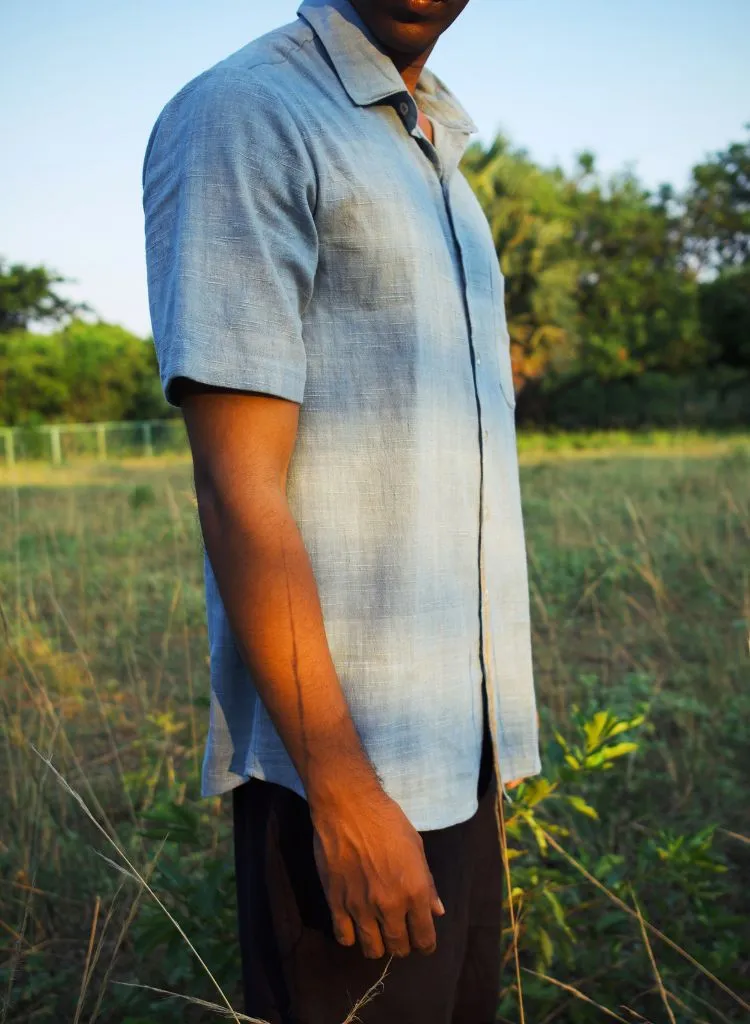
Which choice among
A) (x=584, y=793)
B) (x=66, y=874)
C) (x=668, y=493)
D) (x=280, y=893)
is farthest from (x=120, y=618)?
(x=668, y=493)

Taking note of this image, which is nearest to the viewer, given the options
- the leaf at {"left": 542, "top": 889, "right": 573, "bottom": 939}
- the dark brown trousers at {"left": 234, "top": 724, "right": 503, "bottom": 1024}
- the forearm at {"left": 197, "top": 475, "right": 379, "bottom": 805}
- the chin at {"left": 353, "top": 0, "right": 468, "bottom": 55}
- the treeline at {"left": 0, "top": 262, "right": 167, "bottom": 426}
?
the forearm at {"left": 197, "top": 475, "right": 379, "bottom": 805}

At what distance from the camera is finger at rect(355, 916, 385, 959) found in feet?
2.88

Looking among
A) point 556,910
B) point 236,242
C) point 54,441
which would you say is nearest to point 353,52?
point 236,242

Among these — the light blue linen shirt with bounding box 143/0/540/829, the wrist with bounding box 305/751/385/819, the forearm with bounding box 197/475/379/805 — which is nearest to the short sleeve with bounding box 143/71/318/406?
the light blue linen shirt with bounding box 143/0/540/829

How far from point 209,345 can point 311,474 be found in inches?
6.8

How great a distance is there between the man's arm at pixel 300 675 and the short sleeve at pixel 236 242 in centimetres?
3

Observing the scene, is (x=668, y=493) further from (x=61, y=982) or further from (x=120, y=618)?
(x=61, y=982)

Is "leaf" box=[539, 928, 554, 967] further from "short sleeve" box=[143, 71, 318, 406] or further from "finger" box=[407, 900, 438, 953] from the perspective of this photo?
"short sleeve" box=[143, 71, 318, 406]

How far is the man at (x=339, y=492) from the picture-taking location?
876mm

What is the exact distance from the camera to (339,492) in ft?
3.15

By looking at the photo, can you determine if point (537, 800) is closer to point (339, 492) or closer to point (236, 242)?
point (339, 492)

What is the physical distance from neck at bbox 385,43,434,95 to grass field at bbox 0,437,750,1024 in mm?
1004

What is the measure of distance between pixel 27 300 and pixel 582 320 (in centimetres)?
1977

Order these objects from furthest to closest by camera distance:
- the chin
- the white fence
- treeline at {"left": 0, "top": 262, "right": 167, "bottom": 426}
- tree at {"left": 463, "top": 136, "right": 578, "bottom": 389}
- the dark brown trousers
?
1. treeline at {"left": 0, "top": 262, "right": 167, "bottom": 426}
2. tree at {"left": 463, "top": 136, "right": 578, "bottom": 389}
3. the white fence
4. the chin
5. the dark brown trousers
